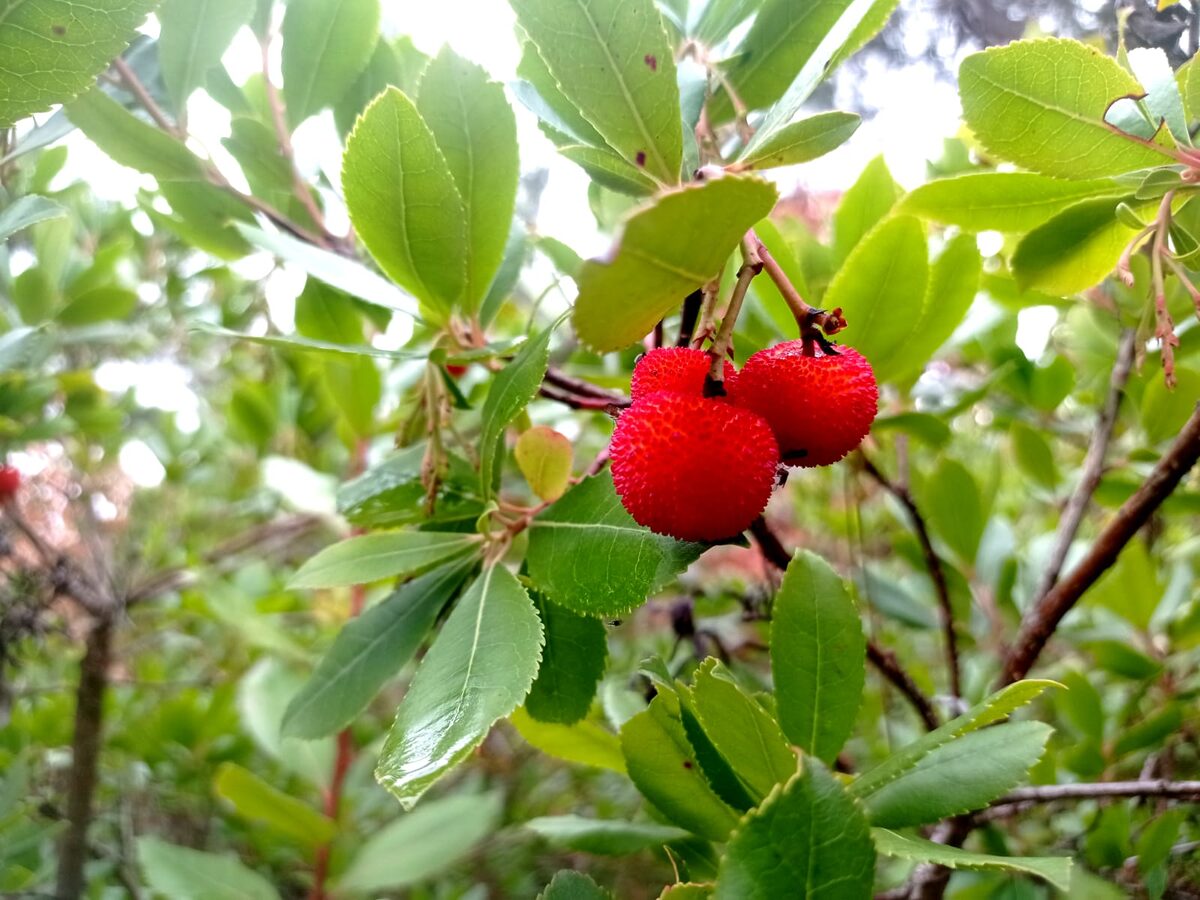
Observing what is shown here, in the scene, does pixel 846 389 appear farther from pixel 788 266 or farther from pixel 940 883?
pixel 940 883

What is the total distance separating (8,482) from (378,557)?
121 cm

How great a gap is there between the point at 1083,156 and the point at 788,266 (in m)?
0.24

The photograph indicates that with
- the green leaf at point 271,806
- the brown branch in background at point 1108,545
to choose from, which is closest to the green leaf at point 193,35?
the green leaf at point 271,806

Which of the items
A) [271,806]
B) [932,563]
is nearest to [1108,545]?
[932,563]

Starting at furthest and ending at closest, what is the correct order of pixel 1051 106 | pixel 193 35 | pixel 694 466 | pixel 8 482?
pixel 8 482, pixel 193 35, pixel 1051 106, pixel 694 466

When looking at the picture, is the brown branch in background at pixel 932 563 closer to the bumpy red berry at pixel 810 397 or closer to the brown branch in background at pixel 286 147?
the bumpy red berry at pixel 810 397

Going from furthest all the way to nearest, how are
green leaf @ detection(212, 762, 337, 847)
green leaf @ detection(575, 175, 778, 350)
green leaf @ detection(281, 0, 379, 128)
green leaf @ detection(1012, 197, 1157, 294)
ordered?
green leaf @ detection(212, 762, 337, 847), green leaf @ detection(281, 0, 379, 128), green leaf @ detection(1012, 197, 1157, 294), green leaf @ detection(575, 175, 778, 350)

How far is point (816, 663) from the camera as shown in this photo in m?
0.59

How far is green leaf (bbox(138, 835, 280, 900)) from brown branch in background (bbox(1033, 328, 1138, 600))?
1.06m

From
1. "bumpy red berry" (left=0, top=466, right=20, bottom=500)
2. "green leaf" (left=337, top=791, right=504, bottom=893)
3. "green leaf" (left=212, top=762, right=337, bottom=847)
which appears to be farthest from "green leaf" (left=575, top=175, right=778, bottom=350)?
"bumpy red berry" (left=0, top=466, right=20, bottom=500)

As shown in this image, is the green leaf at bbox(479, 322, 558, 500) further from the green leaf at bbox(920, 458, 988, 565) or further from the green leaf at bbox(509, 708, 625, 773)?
the green leaf at bbox(920, 458, 988, 565)

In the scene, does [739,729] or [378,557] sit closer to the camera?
[739,729]

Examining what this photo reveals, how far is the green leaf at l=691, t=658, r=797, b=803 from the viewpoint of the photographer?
50 centimetres

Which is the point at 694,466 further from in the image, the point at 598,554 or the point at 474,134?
the point at 474,134
